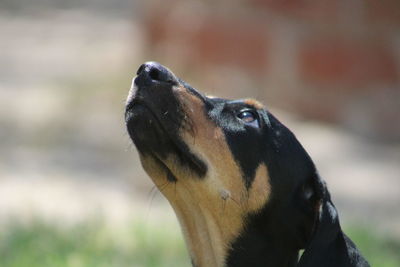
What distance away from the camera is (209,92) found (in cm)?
804

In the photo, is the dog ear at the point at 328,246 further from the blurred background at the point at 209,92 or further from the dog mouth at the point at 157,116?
the blurred background at the point at 209,92

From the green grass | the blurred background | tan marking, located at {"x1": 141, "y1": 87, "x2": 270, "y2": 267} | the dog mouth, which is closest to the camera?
the dog mouth

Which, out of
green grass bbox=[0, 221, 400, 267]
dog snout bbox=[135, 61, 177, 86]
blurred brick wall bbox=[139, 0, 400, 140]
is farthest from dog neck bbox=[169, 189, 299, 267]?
blurred brick wall bbox=[139, 0, 400, 140]

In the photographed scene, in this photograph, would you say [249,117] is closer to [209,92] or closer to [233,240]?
[233,240]

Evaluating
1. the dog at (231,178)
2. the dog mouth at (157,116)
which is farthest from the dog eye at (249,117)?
the dog mouth at (157,116)

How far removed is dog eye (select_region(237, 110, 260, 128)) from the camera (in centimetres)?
414

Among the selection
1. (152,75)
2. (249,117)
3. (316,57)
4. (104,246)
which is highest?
(152,75)

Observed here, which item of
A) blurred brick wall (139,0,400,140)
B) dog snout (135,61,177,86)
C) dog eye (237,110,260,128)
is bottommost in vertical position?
blurred brick wall (139,0,400,140)

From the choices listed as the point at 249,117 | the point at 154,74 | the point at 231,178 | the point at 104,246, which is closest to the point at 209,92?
the point at 104,246

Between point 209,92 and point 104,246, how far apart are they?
2.44 metres

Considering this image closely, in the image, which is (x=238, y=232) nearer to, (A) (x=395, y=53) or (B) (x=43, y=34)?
(A) (x=395, y=53)

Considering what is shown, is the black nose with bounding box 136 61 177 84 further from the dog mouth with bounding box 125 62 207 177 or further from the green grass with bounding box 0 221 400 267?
the green grass with bounding box 0 221 400 267

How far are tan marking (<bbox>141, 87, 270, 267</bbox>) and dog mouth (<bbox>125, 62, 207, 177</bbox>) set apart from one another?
0.02 metres

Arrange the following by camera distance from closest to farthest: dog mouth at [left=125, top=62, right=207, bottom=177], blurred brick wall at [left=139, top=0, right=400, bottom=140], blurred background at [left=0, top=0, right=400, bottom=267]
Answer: dog mouth at [left=125, top=62, right=207, bottom=177], blurred background at [left=0, top=0, right=400, bottom=267], blurred brick wall at [left=139, top=0, right=400, bottom=140]
